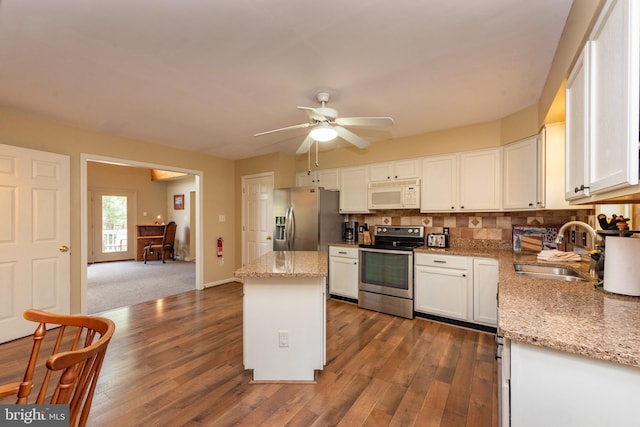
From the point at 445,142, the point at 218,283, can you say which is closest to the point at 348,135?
the point at 445,142

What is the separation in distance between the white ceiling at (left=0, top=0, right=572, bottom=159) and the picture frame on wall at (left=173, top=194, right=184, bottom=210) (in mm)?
5461

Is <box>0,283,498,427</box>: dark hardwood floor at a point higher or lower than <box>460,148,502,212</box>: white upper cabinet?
lower

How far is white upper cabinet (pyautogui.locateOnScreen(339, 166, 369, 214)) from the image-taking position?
4.16 metres

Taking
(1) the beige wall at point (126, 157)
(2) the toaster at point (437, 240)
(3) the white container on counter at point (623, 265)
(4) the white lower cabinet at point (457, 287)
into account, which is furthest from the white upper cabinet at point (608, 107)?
(1) the beige wall at point (126, 157)

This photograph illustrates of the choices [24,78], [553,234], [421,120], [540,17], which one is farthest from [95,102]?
[553,234]

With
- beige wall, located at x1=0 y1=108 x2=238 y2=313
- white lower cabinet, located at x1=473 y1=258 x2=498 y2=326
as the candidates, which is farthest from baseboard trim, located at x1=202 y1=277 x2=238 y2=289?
white lower cabinet, located at x1=473 y1=258 x2=498 y2=326

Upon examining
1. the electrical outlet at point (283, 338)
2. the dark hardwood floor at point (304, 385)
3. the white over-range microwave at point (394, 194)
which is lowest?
the dark hardwood floor at point (304, 385)

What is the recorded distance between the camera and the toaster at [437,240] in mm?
3613

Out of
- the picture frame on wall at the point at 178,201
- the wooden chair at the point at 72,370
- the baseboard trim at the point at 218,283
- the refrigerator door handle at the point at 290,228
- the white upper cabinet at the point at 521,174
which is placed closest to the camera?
the wooden chair at the point at 72,370

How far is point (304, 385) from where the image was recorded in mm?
2049

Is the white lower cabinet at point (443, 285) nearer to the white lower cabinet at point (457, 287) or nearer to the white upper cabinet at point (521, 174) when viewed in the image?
the white lower cabinet at point (457, 287)

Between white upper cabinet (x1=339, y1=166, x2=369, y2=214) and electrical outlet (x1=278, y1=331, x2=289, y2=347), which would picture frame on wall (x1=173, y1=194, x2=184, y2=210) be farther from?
electrical outlet (x1=278, y1=331, x2=289, y2=347)

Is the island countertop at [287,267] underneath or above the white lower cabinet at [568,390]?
above

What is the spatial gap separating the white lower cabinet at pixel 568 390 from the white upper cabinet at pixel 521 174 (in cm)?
226
